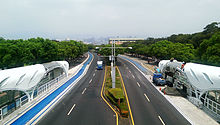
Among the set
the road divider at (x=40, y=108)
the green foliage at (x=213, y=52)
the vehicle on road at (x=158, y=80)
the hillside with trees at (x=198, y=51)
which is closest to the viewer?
the road divider at (x=40, y=108)

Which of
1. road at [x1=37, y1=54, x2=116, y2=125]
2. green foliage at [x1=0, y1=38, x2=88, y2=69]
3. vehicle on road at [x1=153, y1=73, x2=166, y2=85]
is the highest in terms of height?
green foliage at [x1=0, y1=38, x2=88, y2=69]

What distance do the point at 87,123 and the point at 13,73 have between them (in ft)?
39.5

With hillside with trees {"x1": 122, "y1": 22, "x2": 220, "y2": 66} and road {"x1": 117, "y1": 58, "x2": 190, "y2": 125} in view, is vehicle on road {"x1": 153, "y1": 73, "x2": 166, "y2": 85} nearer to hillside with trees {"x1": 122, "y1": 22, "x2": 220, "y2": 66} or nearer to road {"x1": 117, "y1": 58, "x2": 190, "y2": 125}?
road {"x1": 117, "y1": 58, "x2": 190, "y2": 125}

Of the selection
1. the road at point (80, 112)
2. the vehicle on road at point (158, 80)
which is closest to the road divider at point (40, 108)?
the road at point (80, 112)

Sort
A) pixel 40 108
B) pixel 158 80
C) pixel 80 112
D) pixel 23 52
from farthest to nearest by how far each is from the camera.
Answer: pixel 23 52 < pixel 158 80 < pixel 40 108 < pixel 80 112

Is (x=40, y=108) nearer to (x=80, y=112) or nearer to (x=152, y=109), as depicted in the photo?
(x=80, y=112)

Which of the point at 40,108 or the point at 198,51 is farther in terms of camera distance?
the point at 198,51

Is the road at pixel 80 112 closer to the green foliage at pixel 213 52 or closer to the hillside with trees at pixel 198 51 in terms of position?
the green foliage at pixel 213 52

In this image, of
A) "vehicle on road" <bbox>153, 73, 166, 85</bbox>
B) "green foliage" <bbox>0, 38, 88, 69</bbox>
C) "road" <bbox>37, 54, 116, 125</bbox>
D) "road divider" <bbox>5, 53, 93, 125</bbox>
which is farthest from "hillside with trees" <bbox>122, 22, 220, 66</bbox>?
"green foliage" <bbox>0, 38, 88, 69</bbox>

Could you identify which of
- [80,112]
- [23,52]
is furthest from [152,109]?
[23,52]

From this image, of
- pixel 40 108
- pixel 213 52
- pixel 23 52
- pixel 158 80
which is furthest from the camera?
pixel 23 52

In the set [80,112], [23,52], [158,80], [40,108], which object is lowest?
[80,112]

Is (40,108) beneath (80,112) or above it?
above

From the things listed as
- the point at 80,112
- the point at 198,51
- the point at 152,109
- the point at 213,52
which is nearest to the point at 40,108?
the point at 80,112
